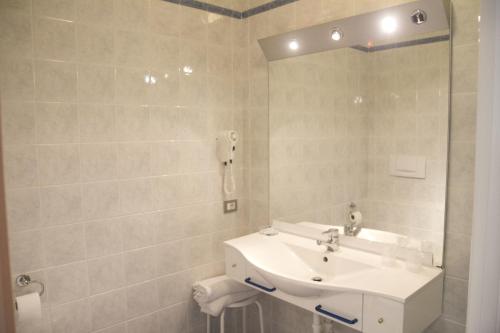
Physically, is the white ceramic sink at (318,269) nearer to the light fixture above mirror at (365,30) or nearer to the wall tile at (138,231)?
the wall tile at (138,231)

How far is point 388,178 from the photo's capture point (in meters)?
1.82

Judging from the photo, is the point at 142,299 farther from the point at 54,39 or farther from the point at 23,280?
the point at 54,39

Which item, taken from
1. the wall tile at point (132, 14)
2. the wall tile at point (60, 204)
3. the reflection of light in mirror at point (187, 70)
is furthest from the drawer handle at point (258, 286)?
the wall tile at point (132, 14)

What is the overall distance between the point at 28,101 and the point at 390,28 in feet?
5.57

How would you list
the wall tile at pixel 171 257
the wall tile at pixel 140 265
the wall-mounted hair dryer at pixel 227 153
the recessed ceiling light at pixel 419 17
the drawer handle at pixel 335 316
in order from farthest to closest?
the wall-mounted hair dryer at pixel 227 153
the wall tile at pixel 171 257
the wall tile at pixel 140 265
the recessed ceiling light at pixel 419 17
the drawer handle at pixel 335 316

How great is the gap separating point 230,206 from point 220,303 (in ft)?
2.04

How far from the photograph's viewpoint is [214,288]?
218cm

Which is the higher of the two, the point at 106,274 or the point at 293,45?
the point at 293,45

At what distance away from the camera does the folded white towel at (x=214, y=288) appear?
85.2 inches

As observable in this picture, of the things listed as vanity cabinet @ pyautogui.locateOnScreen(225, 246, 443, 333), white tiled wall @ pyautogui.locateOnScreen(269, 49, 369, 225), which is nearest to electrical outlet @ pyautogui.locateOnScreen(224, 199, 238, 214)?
white tiled wall @ pyautogui.locateOnScreen(269, 49, 369, 225)

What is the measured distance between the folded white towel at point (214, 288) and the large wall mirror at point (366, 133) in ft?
1.66

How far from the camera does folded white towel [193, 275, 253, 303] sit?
7.10 feet

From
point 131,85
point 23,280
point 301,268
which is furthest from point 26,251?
point 301,268

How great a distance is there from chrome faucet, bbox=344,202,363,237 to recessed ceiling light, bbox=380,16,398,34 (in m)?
0.88
